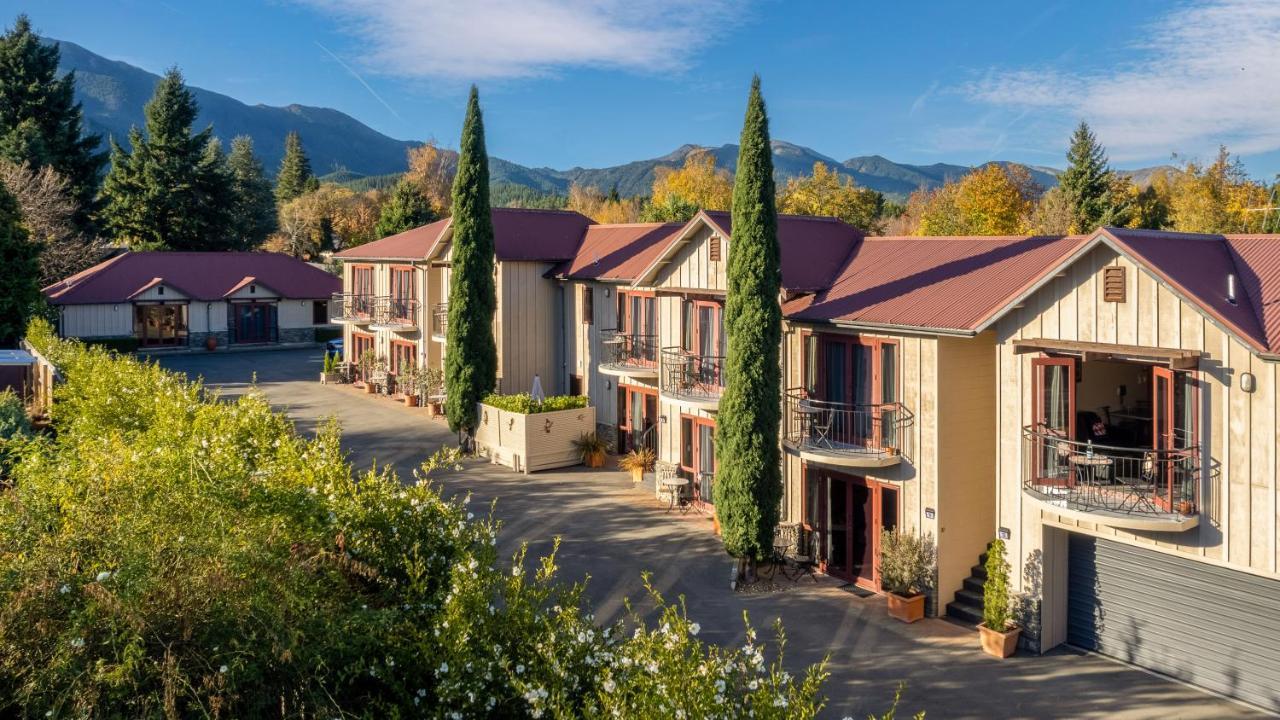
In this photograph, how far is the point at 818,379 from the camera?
19328mm

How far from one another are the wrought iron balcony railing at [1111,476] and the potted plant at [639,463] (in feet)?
39.4

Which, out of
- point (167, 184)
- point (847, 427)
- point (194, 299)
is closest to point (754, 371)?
point (847, 427)

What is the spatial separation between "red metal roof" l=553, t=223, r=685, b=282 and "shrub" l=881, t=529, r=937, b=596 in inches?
502

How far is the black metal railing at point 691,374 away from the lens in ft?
72.9

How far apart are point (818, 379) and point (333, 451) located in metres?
11.0

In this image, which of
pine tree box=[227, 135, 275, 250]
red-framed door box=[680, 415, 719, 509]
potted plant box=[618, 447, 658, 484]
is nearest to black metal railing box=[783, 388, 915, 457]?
red-framed door box=[680, 415, 719, 509]

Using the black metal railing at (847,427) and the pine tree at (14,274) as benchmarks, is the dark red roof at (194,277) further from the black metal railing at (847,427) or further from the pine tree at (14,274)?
the black metal railing at (847,427)

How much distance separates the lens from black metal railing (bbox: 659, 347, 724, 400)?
22234 mm

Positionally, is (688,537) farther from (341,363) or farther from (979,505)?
(341,363)

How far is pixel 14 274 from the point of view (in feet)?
116

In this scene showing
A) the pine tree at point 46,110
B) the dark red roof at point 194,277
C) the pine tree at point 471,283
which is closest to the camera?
the pine tree at point 471,283

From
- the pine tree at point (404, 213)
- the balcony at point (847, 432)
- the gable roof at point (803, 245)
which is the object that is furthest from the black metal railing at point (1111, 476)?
the pine tree at point (404, 213)

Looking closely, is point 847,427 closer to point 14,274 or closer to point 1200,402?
point 1200,402

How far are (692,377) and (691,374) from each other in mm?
78
